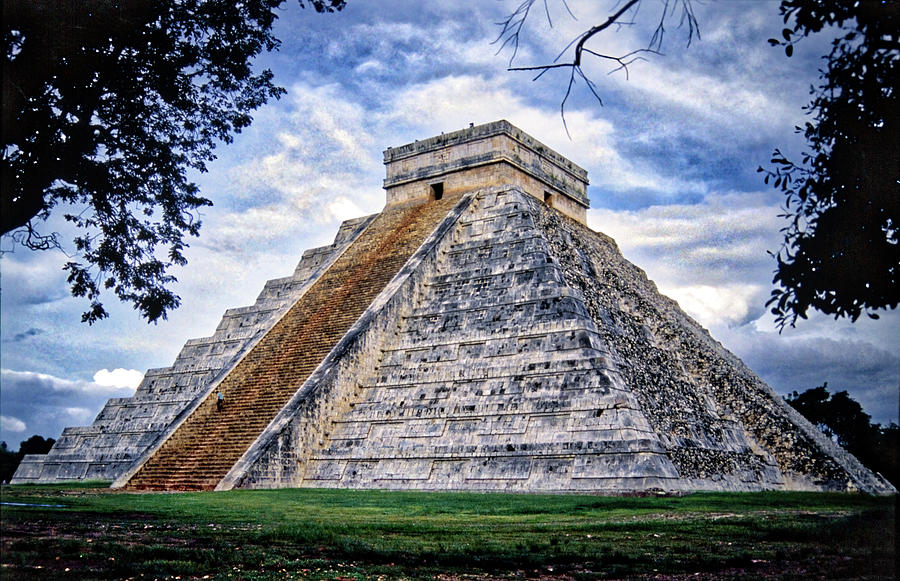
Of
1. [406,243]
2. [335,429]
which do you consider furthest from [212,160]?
[406,243]

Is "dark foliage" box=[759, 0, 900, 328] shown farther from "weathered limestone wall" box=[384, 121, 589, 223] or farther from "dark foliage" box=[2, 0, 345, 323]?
"weathered limestone wall" box=[384, 121, 589, 223]

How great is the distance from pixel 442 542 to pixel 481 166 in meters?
17.6

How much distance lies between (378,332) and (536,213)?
5699 millimetres

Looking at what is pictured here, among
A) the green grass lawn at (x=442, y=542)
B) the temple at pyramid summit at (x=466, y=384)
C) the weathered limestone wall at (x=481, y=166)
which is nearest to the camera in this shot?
the green grass lawn at (x=442, y=542)

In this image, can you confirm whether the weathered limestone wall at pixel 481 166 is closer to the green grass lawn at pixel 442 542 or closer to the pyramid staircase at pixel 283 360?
the pyramid staircase at pixel 283 360

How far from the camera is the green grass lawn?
5.33 meters

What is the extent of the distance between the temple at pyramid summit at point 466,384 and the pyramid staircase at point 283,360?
65 millimetres

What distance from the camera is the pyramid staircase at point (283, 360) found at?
16078mm

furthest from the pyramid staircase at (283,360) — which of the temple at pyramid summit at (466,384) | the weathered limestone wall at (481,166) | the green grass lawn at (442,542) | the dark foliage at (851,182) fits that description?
the dark foliage at (851,182)

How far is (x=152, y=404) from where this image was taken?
75.0 feet

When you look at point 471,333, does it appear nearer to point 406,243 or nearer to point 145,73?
point 406,243

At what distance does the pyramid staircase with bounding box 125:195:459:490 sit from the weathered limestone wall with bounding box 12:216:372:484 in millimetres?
860

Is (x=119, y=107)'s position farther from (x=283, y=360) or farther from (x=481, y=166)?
(x=481, y=166)

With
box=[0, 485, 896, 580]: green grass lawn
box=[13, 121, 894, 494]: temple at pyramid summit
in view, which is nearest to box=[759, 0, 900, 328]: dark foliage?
box=[0, 485, 896, 580]: green grass lawn
